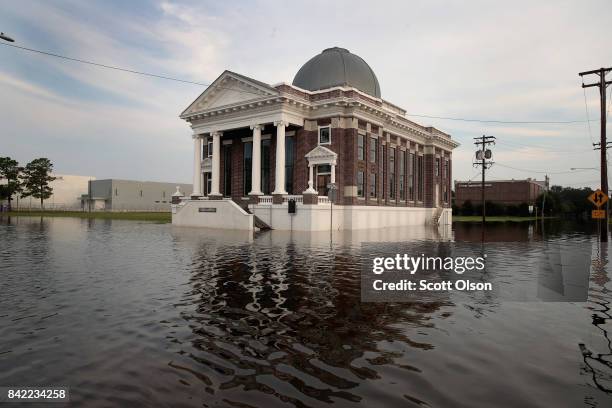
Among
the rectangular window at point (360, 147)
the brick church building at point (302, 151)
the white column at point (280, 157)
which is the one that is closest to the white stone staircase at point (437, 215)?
the brick church building at point (302, 151)

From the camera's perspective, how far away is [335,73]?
43.0 meters

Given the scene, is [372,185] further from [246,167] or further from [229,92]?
[229,92]

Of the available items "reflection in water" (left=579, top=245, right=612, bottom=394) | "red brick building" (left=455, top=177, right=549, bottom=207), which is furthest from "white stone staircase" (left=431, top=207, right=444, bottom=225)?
"red brick building" (left=455, top=177, right=549, bottom=207)

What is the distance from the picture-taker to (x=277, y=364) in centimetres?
527

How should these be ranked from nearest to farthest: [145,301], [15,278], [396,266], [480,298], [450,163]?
[145,301], [480,298], [15,278], [396,266], [450,163]

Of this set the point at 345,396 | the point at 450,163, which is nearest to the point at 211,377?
the point at 345,396

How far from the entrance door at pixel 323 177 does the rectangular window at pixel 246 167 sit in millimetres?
8267

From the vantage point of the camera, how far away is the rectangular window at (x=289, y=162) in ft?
131

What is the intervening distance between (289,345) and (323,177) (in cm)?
3281

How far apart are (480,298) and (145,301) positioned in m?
7.12

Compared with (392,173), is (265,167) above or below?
above

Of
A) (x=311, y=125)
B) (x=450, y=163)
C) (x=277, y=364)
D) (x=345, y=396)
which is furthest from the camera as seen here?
(x=450, y=163)

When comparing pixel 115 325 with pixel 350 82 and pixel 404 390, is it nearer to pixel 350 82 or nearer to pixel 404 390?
pixel 404 390

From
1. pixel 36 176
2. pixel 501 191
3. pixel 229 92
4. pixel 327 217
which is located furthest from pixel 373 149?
pixel 501 191
